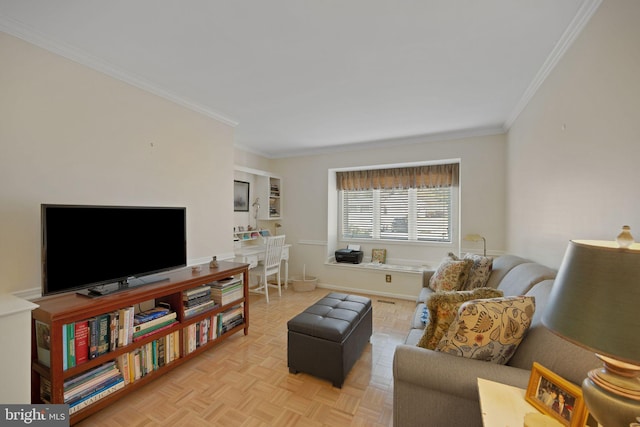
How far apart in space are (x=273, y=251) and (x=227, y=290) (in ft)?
4.35

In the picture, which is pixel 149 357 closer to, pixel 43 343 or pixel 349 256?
pixel 43 343

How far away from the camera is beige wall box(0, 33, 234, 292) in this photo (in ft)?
5.40

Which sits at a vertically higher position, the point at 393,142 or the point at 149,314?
the point at 393,142

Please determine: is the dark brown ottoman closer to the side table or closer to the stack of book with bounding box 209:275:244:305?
the stack of book with bounding box 209:275:244:305

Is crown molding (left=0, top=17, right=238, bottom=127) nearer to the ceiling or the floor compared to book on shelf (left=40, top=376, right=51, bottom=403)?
nearer to the ceiling

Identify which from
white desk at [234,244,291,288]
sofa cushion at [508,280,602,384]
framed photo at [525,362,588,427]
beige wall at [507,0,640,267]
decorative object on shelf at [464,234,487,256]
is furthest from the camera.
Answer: white desk at [234,244,291,288]

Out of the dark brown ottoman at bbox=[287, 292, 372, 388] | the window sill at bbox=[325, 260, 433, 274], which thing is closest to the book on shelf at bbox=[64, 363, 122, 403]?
the dark brown ottoman at bbox=[287, 292, 372, 388]

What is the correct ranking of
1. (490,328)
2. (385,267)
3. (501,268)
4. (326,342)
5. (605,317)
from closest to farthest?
(605,317), (490,328), (326,342), (501,268), (385,267)

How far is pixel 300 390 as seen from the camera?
1950mm

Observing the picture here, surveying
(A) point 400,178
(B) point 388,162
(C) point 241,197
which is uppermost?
(B) point 388,162

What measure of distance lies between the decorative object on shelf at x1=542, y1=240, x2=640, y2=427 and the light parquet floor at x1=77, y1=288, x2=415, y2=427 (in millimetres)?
1322

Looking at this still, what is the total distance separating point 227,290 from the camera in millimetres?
2645

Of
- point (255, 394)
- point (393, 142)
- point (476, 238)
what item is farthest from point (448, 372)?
point (393, 142)

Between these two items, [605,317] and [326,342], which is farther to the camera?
[326,342]
